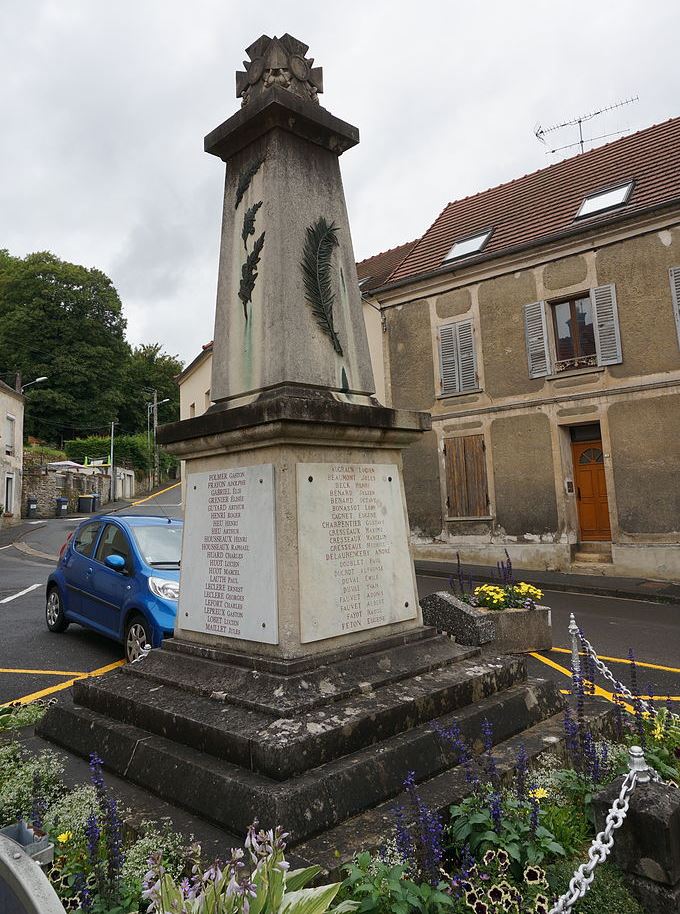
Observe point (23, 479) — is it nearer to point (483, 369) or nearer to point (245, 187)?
point (483, 369)

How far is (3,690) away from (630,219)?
45.1 ft

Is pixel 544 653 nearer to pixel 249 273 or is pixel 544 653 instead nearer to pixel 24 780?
pixel 249 273

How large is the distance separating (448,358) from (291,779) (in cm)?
1385

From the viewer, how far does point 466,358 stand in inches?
601

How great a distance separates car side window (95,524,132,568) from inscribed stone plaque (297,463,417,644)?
3.96m

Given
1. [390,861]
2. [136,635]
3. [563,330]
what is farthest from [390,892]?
[563,330]

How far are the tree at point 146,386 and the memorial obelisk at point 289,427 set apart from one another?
5128 centimetres

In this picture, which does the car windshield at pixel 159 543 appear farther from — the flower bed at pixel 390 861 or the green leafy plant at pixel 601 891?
the green leafy plant at pixel 601 891

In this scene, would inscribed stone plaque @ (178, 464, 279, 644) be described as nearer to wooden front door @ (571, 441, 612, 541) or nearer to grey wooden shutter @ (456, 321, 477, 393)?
wooden front door @ (571, 441, 612, 541)

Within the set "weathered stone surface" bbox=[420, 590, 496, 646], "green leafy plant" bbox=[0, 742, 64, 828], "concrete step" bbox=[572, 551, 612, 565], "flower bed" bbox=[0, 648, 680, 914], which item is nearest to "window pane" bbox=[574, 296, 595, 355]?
"concrete step" bbox=[572, 551, 612, 565]

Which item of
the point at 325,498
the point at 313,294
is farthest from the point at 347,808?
the point at 313,294

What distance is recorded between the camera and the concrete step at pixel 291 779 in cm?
249

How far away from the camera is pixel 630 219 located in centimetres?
1287

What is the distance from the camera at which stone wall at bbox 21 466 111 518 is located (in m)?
34.2
